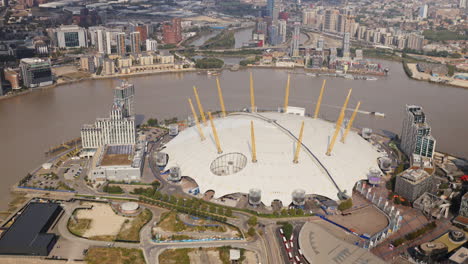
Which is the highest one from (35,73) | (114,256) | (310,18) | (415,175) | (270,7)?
(270,7)

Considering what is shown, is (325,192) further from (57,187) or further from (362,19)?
(362,19)

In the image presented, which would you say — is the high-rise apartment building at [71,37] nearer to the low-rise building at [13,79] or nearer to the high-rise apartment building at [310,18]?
the low-rise building at [13,79]

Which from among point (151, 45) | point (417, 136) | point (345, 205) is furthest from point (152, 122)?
point (151, 45)

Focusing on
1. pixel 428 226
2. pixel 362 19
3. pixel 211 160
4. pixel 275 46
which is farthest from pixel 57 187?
pixel 362 19

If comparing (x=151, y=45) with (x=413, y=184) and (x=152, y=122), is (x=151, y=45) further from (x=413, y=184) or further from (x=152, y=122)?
(x=413, y=184)

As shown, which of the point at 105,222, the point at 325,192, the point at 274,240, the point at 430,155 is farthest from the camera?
the point at 430,155

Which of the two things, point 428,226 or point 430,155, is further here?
point 430,155
